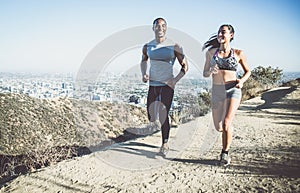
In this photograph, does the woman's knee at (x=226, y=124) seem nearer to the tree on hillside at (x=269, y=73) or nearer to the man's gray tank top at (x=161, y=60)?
the man's gray tank top at (x=161, y=60)

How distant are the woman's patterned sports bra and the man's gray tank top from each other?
2.23 ft

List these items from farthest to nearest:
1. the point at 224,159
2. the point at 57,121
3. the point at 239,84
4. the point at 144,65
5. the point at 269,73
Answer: the point at 269,73 < the point at 57,121 < the point at 144,65 < the point at 224,159 < the point at 239,84

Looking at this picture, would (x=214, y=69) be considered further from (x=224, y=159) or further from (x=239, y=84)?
(x=224, y=159)

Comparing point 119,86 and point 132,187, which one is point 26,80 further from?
point 132,187

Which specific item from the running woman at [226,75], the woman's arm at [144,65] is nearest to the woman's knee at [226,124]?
the running woman at [226,75]

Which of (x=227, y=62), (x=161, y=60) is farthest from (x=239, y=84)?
(x=161, y=60)

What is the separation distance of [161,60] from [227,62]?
39.1 inches

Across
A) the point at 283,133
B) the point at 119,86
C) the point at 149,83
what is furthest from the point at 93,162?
the point at 283,133

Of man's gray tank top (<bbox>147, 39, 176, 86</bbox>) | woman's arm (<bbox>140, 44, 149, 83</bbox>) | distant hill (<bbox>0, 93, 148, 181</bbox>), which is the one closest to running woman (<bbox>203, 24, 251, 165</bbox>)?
man's gray tank top (<bbox>147, 39, 176, 86</bbox>)

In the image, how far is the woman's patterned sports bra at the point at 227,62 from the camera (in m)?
3.57

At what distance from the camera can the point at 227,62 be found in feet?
11.8

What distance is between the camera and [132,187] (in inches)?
141

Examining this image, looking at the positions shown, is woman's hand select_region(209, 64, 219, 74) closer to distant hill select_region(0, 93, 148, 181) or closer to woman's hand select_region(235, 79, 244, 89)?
woman's hand select_region(235, 79, 244, 89)

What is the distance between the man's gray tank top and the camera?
4.04 metres
